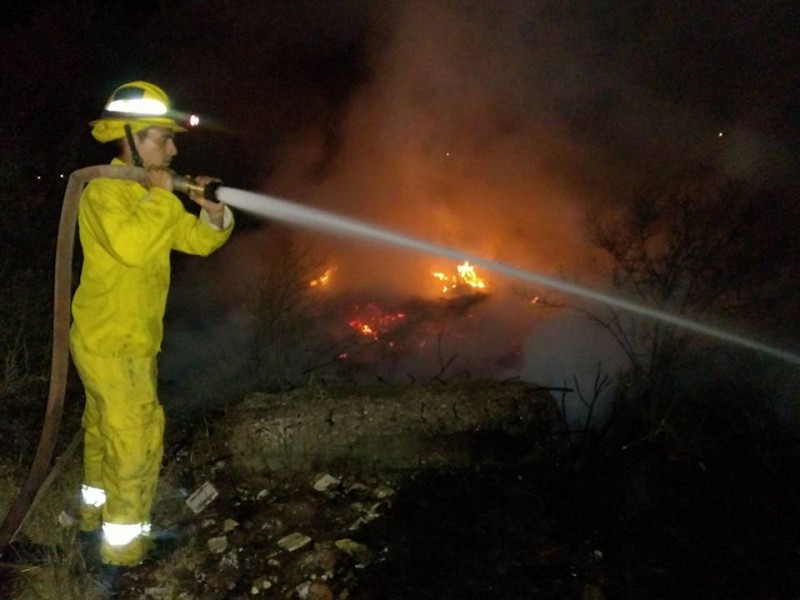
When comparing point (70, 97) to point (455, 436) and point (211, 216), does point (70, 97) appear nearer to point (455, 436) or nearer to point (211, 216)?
point (211, 216)

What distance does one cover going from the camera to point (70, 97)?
6402 millimetres

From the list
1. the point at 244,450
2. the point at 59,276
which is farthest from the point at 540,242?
the point at 59,276

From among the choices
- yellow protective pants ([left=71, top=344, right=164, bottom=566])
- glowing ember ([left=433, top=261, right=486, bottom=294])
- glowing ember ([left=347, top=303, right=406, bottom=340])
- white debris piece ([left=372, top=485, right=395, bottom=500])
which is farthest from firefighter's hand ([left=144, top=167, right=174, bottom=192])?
glowing ember ([left=433, top=261, right=486, bottom=294])

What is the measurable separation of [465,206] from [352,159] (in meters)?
2.23

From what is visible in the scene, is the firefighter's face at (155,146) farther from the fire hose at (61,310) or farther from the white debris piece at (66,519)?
the white debris piece at (66,519)

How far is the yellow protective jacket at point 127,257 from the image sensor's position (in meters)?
2.28

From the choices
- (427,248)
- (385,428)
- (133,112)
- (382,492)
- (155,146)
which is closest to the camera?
(133,112)

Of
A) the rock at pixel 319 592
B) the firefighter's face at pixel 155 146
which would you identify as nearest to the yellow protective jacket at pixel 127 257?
the firefighter's face at pixel 155 146

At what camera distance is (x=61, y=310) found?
8.45ft

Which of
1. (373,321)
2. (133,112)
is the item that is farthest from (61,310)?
(373,321)

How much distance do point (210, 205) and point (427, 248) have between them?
6987mm

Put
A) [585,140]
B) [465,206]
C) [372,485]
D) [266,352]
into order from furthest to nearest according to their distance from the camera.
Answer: [465,206] → [585,140] → [266,352] → [372,485]

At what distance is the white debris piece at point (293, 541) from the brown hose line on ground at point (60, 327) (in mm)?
1117

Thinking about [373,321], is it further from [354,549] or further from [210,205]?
[210,205]
